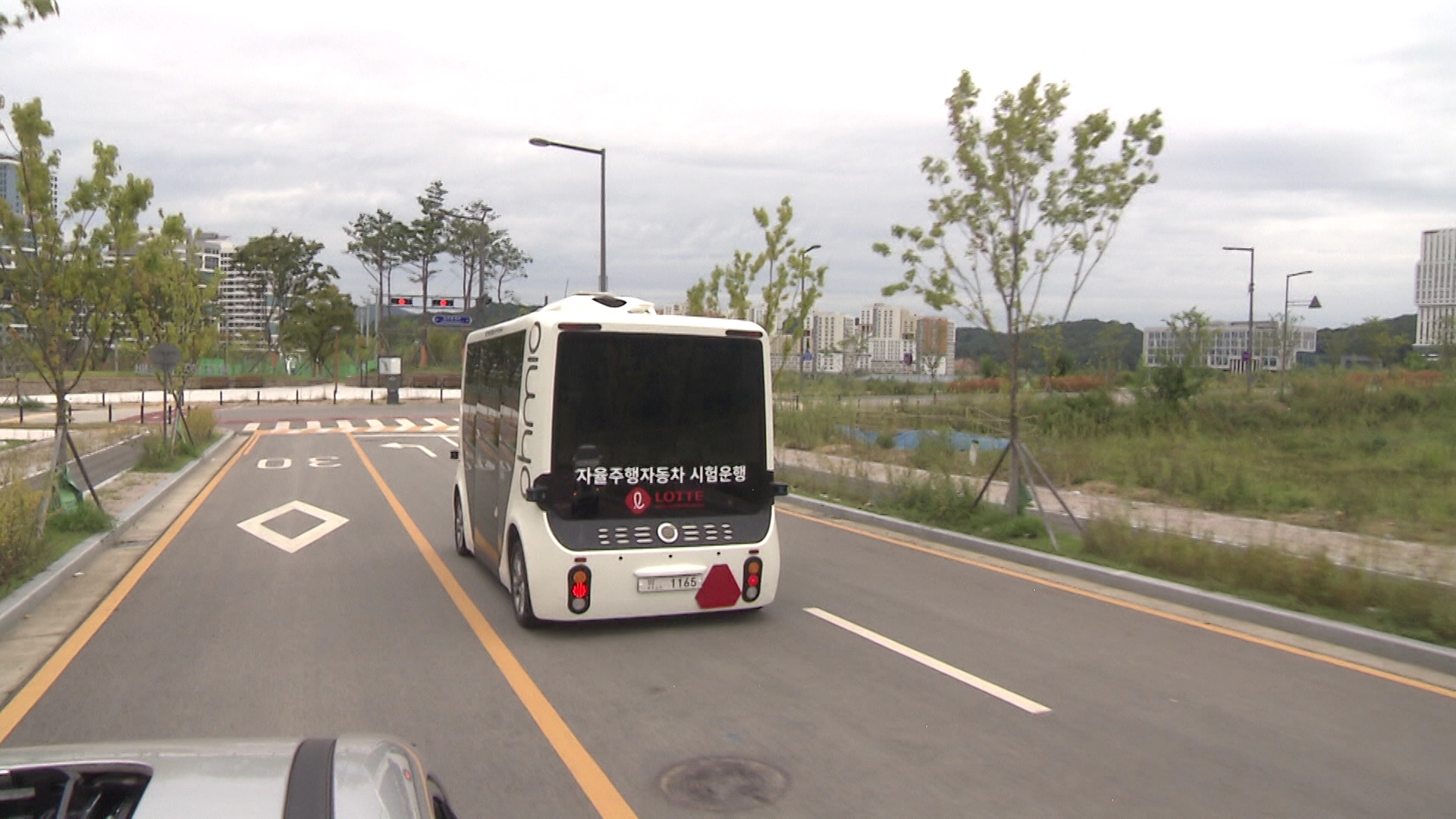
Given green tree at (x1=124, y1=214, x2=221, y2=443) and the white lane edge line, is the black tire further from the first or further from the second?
green tree at (x1=124, y1=214, x2=221, y2=443)

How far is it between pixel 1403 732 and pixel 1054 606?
3545mm

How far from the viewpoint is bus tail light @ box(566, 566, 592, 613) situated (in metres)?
8.22

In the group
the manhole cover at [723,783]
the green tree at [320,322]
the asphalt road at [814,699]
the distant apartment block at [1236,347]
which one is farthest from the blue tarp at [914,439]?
the green tree at [320,322]

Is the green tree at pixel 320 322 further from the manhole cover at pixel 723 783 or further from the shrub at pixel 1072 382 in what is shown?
the manhole cover at pixel 723 783

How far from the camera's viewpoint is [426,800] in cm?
305

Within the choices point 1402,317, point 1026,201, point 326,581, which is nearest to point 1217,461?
point 1026,201

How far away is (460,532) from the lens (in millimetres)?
12148

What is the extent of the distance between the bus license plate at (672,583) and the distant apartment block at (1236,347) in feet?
103

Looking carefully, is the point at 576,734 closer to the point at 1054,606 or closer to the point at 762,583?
the point at 762,583

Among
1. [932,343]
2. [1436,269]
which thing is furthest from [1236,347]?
[932,343]

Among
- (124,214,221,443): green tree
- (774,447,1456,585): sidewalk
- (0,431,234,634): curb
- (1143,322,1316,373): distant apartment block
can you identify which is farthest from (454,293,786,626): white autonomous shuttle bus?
(1143,322,1316,373): distant apartment block

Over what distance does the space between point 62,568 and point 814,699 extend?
8.25m

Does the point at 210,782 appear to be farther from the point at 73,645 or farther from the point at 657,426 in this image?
the point at 73,645

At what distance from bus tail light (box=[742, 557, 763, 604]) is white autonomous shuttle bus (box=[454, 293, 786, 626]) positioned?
10 mm
